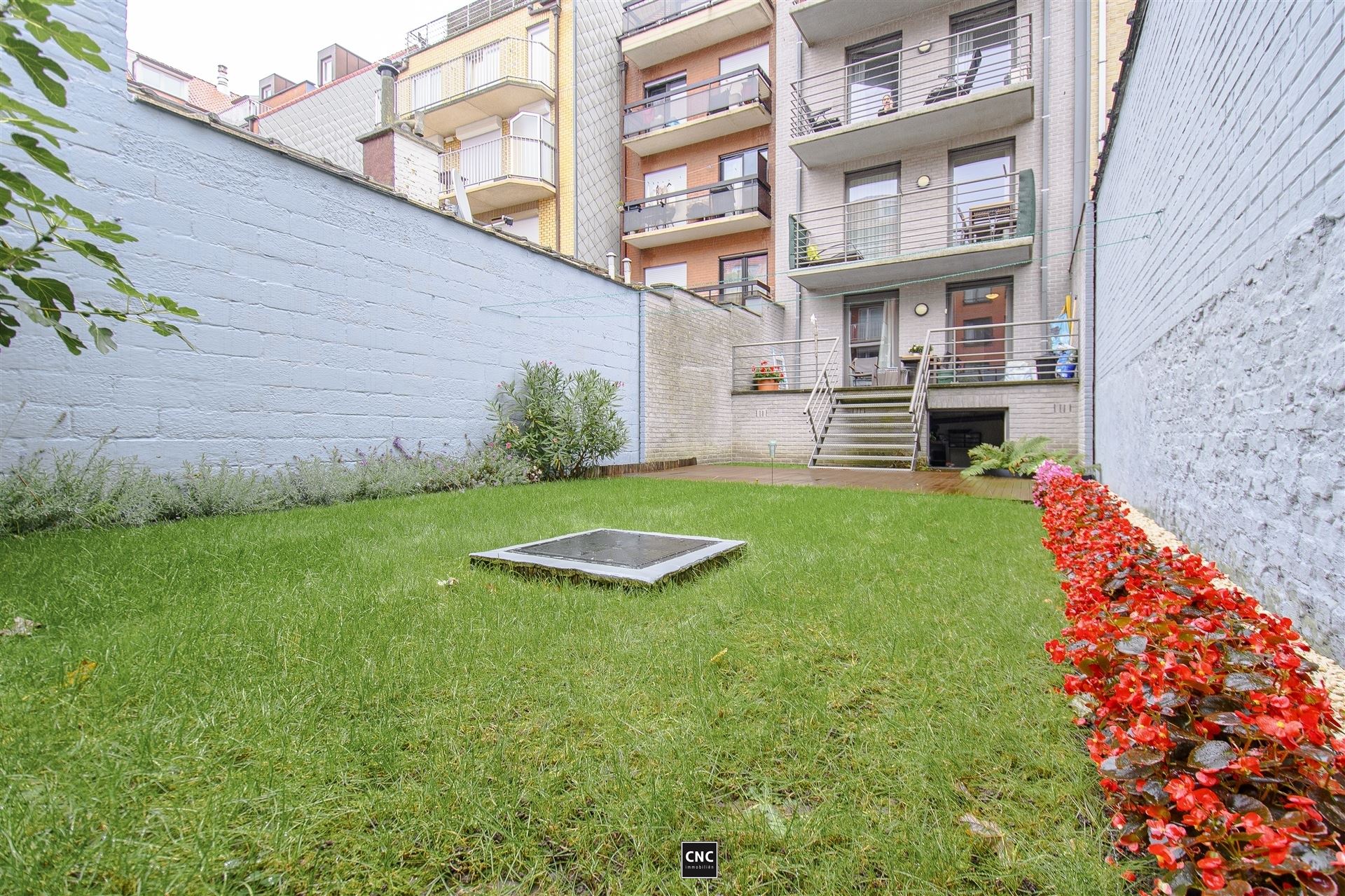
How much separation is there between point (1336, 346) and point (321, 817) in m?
2.98

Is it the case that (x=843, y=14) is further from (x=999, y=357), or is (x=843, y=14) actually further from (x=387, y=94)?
(x=387, y=94)

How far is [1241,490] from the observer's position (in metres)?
2.61

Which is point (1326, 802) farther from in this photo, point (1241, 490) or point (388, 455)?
point (388, 455)

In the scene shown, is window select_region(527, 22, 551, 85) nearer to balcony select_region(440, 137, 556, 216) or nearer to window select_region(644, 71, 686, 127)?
balcony select_region(440, 137, 556, 216)

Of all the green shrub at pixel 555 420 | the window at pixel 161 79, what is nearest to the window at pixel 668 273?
the green shrub at pixel 555 420

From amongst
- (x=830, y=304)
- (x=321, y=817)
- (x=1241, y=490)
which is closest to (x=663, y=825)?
(x=321, y=817)

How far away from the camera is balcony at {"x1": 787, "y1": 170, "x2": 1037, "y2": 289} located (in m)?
11.7

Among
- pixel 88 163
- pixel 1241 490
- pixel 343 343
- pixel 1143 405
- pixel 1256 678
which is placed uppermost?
pixel 88 163

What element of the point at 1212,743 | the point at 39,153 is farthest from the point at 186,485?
the point at 1212,743

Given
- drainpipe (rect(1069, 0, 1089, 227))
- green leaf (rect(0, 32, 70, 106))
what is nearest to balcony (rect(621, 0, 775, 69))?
drainpipe (rect(1069, 0, 1089, 227))

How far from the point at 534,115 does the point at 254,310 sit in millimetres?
12720

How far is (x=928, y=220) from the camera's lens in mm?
12844

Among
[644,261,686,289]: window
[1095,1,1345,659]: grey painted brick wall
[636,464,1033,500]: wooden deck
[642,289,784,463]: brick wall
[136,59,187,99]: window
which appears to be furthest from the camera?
[644,261,686,289]: window

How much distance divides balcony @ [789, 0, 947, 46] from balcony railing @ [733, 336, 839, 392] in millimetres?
6922
